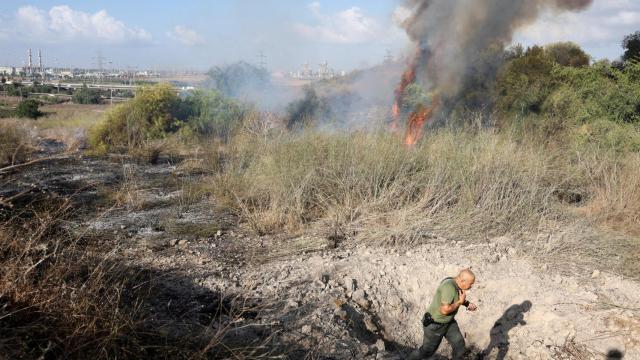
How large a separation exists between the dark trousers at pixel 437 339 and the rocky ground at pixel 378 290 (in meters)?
0.25

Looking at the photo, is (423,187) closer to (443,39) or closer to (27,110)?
(443,39)

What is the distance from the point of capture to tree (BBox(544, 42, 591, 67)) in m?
15.8

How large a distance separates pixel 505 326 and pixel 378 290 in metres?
1.35

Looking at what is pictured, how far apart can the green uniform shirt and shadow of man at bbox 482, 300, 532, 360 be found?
1066mm

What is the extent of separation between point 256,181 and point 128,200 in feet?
7.43

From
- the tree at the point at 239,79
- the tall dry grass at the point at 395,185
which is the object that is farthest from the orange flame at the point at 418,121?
the tree at the point at 239,79

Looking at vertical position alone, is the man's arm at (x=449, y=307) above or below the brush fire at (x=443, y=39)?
below

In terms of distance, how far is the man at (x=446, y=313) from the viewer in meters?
3.93

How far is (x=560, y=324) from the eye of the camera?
15.2 feet

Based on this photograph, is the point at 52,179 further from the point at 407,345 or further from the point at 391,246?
the point at 407,345

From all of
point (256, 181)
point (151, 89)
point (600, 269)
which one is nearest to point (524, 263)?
point (600, 269)

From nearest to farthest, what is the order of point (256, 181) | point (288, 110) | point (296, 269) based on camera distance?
1. point (296, 269)
2. point (256, 181)
3. point (288, 110)

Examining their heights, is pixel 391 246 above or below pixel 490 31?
below

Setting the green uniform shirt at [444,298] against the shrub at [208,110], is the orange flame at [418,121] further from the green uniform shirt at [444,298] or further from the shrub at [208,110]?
the shrub at [208,110]
